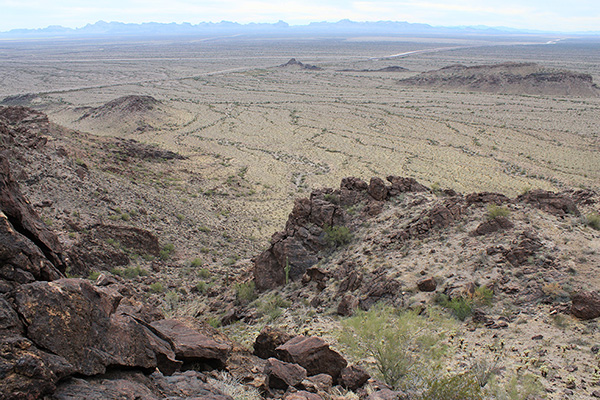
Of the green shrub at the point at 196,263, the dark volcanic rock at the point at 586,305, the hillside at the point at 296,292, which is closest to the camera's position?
the hillside at the point at 296,292

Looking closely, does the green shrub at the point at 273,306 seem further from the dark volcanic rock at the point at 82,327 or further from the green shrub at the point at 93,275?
the dark volcanic rock at the point at 82,327

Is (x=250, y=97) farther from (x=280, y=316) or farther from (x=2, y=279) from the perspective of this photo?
(x=2, y=279)

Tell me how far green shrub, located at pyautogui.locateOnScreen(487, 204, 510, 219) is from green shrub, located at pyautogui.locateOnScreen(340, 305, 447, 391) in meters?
4.49

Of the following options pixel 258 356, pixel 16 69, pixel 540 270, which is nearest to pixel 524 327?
pixel 540 270

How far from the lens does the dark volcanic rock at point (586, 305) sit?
25.7 ft

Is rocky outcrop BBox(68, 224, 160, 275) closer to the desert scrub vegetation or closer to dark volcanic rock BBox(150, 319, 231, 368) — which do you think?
dark volcanic rock BBox(150, 319, 231, 368)

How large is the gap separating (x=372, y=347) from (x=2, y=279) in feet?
19.6

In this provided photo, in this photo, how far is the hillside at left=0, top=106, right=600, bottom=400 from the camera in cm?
563

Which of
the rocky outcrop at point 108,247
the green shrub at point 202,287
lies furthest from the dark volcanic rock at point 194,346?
the rocky outcrop at point 108,247

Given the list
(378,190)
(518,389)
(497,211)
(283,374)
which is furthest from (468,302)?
(378,190)

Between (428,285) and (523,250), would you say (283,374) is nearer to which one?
(428,285)

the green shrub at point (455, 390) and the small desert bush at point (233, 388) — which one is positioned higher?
the green shrub at point (455, 390)

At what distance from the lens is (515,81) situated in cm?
7269

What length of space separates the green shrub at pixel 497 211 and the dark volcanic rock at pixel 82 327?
940 centimetres
